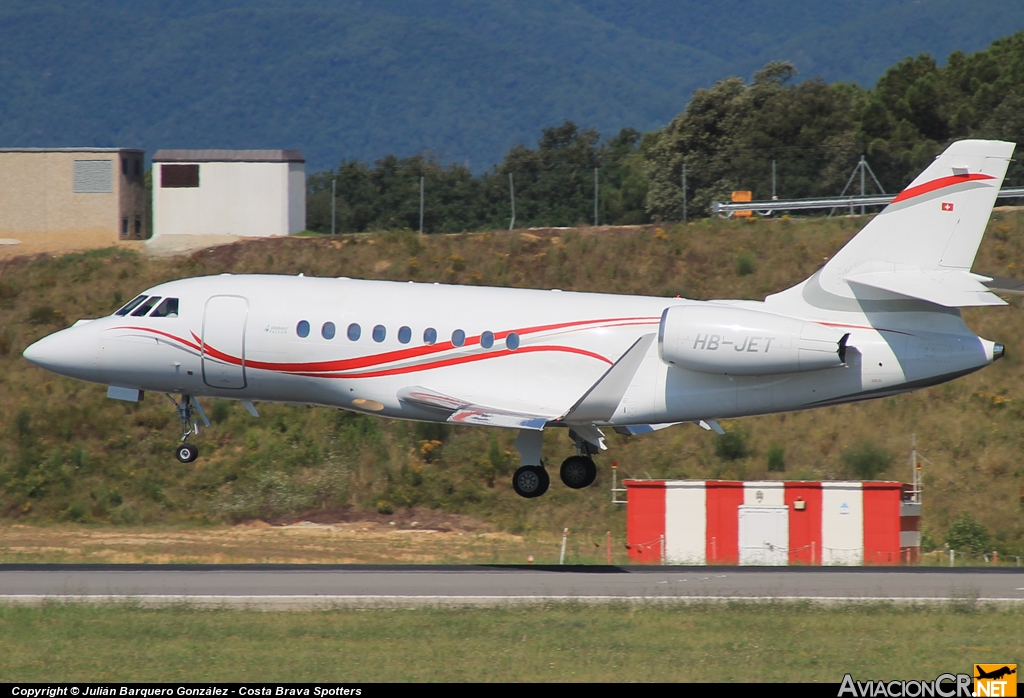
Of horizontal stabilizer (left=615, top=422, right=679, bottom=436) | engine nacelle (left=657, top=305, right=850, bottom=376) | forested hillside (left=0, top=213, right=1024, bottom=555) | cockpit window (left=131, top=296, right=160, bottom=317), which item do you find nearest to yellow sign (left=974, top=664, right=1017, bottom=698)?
engine nacelle (left=657, top=305, right=850, bottom=376)

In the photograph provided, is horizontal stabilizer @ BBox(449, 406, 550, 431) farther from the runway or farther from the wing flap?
the runway

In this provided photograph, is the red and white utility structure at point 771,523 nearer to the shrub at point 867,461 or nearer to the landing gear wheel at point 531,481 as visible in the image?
the shrub at point 867,461

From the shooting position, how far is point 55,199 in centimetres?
4916

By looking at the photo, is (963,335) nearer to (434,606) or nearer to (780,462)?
(434,606)

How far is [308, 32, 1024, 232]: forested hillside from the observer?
54.5 metres

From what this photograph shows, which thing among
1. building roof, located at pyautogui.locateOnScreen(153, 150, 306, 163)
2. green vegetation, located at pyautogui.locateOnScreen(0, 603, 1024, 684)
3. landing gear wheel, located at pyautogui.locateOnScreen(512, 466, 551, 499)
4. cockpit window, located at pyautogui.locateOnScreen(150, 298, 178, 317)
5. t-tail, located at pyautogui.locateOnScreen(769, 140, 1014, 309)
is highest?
building roof, located at pyautogui.locateOnScreen(153, 150, 306, 163)

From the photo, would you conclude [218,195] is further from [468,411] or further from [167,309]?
[468,411]

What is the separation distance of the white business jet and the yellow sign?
9.06m

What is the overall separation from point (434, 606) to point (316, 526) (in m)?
18.1

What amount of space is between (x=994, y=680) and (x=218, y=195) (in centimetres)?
4024

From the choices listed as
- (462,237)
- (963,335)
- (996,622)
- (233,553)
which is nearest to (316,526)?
(233,553)

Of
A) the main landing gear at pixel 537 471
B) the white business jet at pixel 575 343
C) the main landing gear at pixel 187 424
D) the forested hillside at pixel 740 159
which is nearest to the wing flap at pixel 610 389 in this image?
the white business jet at pixel 575 343

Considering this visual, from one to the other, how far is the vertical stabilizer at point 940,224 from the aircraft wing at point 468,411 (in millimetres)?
6302

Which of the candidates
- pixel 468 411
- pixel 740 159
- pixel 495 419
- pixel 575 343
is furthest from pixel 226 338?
pixel 740 159
